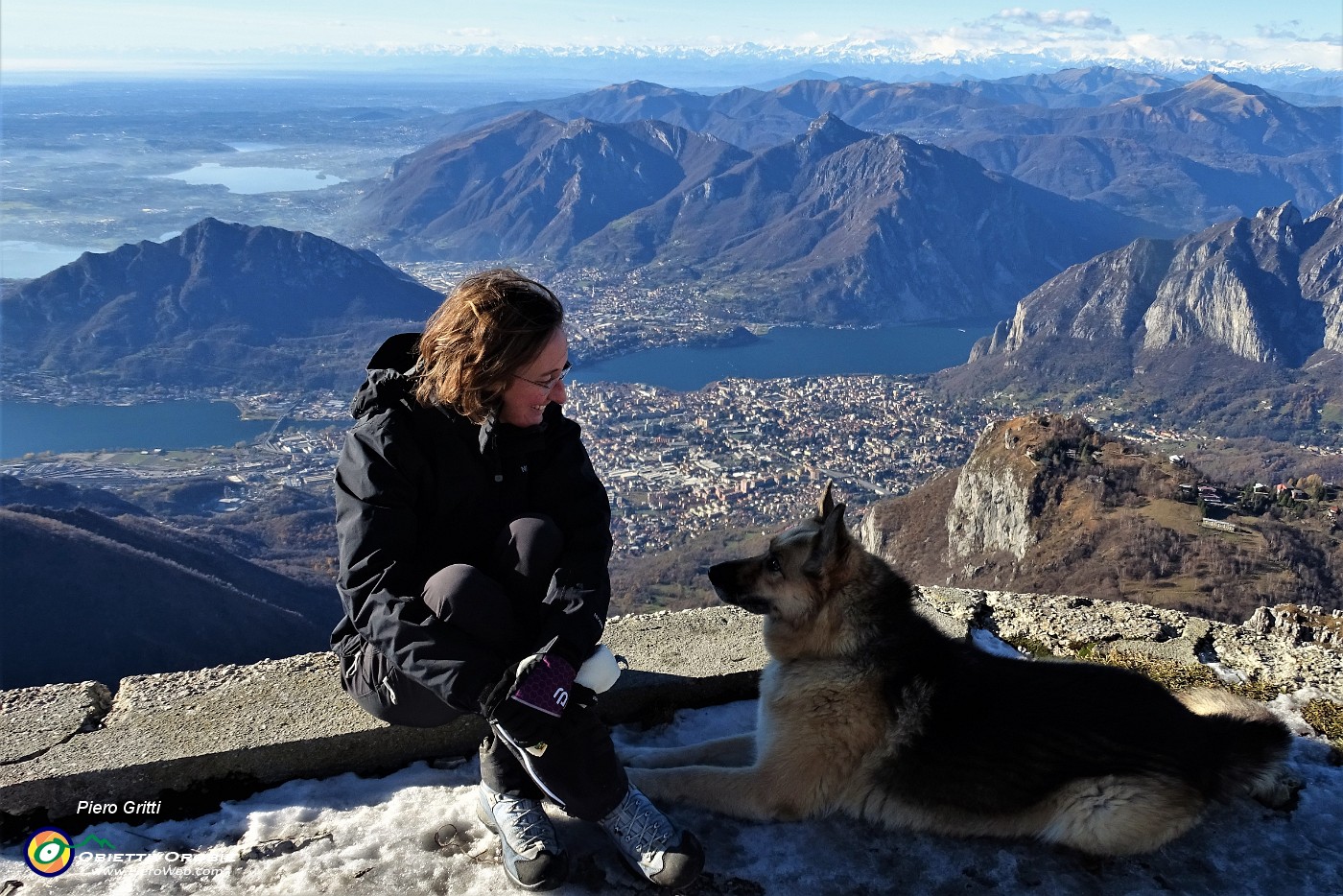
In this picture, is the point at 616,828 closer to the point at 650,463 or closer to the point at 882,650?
the point at 882,650

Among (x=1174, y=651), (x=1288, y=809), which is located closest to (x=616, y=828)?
(x=1288, y=809)

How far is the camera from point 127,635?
39781 mm

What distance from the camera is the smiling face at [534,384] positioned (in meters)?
4.34

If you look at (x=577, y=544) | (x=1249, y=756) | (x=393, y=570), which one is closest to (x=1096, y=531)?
(x=1249, y=756)

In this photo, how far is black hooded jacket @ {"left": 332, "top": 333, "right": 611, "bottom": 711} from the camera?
12.8 ft

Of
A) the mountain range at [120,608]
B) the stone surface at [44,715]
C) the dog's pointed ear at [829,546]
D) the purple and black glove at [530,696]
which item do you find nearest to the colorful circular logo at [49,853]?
the stone surface at [44,715]

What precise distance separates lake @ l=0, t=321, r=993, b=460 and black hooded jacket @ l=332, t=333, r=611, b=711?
5097 inches

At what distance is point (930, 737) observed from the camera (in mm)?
4379

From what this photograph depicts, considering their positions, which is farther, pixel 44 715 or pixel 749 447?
pixel 749 447

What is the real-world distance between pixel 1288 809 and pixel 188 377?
593ft

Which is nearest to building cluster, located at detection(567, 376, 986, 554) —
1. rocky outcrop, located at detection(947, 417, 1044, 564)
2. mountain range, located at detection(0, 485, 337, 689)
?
rocky outcrop, located at detection(947, 417, 1044, 564)

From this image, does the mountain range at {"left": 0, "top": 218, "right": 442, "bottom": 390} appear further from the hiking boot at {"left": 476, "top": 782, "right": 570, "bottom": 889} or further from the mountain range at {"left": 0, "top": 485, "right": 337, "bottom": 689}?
the hiking boot at {"left": 476, "top": 782, "right": 570, "bottom": 889}

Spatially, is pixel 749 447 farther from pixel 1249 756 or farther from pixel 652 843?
pixel 652 843

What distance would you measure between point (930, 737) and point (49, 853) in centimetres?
432
